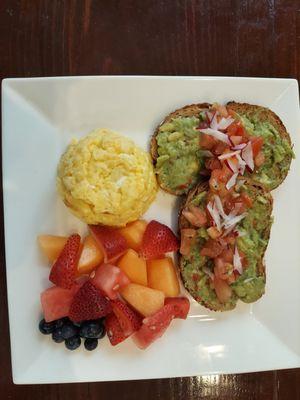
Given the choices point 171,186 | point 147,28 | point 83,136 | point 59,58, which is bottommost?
point 171,186

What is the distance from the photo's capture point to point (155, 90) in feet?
7.59

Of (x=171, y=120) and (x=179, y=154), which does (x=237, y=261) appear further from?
(x=171, y=120)

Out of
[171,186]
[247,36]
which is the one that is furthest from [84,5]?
[171,186]

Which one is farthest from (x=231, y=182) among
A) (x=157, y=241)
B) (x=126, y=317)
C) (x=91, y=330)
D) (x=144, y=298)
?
(x=91, y=330)

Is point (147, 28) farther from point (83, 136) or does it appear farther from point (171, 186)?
point (171, 186)

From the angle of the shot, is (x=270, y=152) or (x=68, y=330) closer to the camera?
(x=68, y=330)

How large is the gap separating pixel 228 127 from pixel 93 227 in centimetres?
79

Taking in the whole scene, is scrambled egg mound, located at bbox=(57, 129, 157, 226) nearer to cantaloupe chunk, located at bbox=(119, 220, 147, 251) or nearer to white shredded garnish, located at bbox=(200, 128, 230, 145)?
cantaloupe chunk, located at bbox=(119, 220, 147, 251)

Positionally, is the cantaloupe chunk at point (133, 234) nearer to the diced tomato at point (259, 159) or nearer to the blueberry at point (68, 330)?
the blueberry at point (68, 330)

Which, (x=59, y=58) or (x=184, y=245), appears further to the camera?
(x=59, y=58)

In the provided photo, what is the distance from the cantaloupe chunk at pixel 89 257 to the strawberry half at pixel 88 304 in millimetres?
92

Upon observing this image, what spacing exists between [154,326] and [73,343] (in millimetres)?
386

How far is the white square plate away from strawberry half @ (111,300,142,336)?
12 cm

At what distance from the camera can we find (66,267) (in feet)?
7.12
